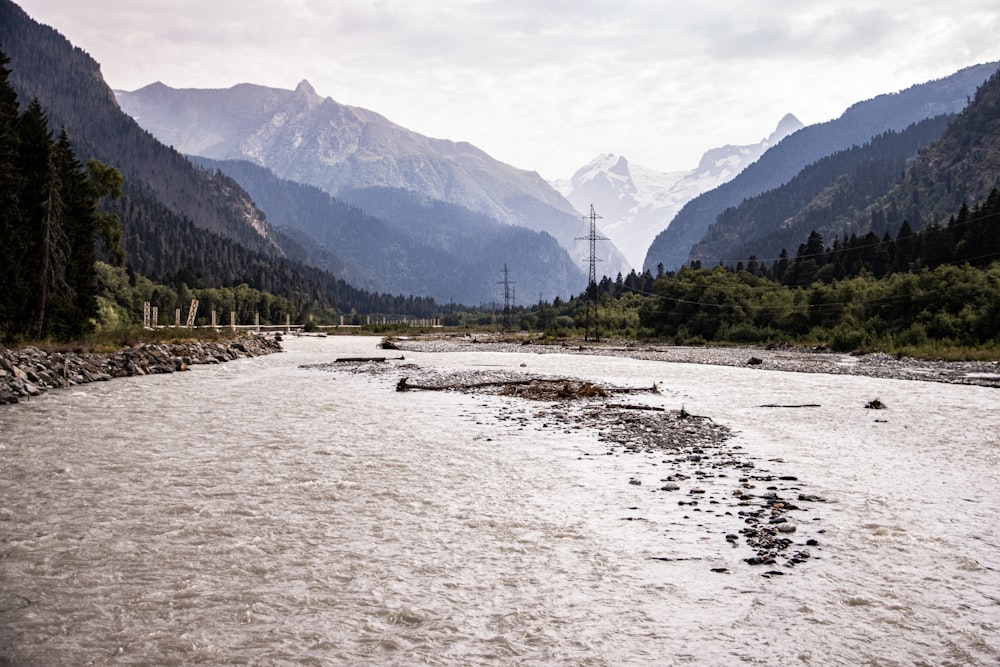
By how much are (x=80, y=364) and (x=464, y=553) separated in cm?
2798

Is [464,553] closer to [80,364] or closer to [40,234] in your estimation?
[80,364]

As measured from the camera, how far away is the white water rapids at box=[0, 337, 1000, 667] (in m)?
6.16

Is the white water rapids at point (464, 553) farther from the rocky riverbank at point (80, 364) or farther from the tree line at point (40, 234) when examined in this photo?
the tree line at point (40, 234)

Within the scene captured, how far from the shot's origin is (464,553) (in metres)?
8.62

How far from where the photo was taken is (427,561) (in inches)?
327

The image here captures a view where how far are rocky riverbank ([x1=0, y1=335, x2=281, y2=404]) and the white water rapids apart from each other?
8.27 meters

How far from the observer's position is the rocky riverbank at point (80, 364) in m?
24.2

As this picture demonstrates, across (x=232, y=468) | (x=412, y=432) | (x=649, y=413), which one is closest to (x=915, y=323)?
(x=649, y=413)

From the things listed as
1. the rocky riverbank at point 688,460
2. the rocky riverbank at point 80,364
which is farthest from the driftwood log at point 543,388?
the rocky riverbank at point 80,364

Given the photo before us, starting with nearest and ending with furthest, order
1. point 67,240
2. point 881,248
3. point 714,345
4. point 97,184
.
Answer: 1. point 67,240
2. point 97,184
3. point 714,345
4. point 881,248

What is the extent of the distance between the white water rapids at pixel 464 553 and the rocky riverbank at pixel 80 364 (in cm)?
827

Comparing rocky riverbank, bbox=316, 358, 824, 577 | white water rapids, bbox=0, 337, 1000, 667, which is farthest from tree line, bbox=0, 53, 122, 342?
rocky riverbank, bbox=316, 358, 824, 577

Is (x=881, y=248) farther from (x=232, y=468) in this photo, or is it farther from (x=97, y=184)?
(x=232, y=468)

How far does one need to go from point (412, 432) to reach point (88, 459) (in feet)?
24.1
